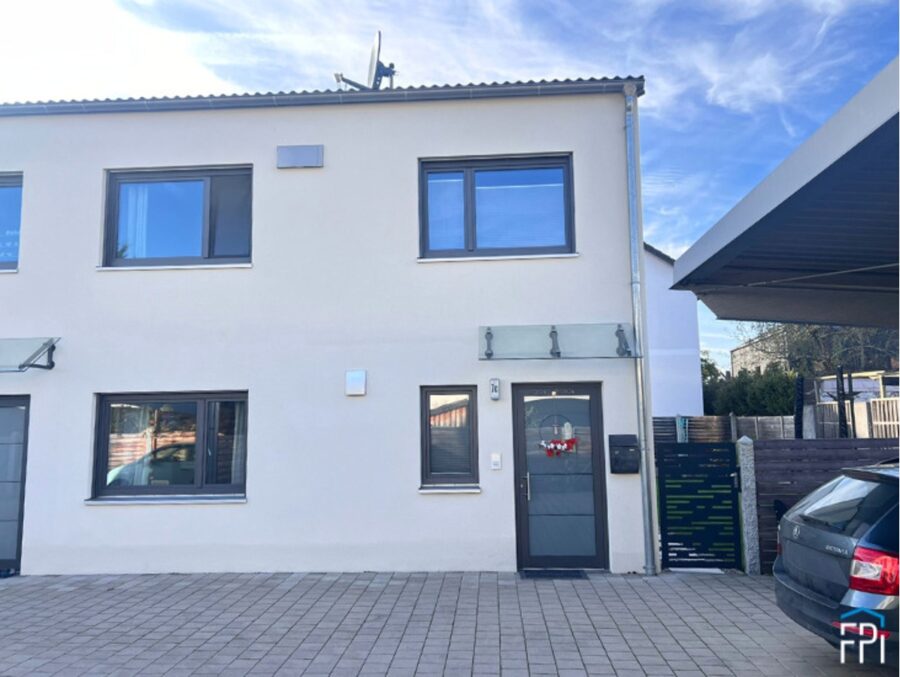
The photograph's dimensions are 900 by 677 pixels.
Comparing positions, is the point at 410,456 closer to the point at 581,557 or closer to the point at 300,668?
the point at 581,557

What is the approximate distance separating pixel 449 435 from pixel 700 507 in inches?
117

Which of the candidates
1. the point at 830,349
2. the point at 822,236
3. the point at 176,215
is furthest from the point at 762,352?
the point at 176,215

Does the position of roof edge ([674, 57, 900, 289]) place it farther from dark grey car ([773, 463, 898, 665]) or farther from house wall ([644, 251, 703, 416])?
house wall ([644, 251, 703, 416])

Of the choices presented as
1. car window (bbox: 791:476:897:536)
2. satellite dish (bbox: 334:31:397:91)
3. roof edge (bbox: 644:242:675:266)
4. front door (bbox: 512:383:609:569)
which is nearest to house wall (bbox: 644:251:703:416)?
roof edge (bbox: 644:242:675:266)

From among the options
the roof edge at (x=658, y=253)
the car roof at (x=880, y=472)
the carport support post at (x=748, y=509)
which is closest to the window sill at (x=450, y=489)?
the carport support post at (x=748, y=509)

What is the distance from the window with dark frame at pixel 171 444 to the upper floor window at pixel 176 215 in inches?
69.8

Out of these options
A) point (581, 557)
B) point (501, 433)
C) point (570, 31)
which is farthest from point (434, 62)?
point (581, 557)

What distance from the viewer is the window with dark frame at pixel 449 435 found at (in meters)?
7.62

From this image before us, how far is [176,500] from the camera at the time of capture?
768 cm

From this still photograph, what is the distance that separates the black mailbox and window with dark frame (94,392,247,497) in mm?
4300

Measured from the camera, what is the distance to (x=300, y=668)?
4766 mm

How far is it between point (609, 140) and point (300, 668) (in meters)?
6.45

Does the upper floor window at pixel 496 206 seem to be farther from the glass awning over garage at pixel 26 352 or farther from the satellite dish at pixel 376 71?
the glass awning over garage at pixel 26 352

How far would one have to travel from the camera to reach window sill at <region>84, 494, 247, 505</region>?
7645 mm
